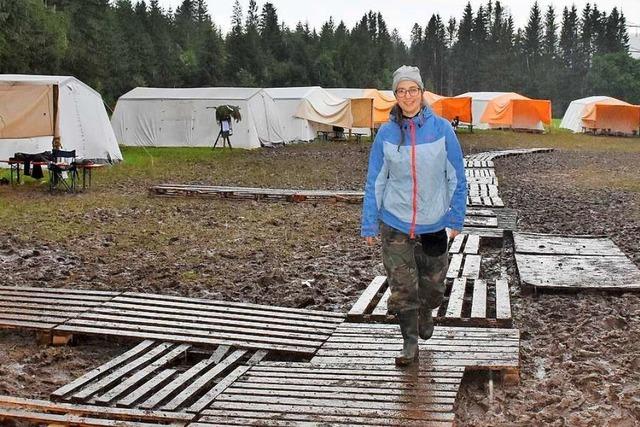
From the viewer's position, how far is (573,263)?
26.6 feet

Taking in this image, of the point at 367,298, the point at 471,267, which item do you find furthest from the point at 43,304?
the point at 471,267

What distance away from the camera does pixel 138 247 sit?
30.9ft

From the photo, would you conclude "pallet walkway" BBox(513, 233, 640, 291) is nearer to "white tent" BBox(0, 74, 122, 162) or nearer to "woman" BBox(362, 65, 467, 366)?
"woman" BBox(362, 65, 467, 366)

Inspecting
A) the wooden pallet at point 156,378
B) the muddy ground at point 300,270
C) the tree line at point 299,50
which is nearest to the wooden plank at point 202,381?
the wooden pallet at point 156,378

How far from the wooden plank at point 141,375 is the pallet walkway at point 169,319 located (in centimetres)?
18

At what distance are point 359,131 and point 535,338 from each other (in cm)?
3379

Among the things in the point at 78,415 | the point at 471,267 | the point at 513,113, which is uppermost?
the point at 513,113

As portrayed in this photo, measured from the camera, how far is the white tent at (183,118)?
2914 centimetres

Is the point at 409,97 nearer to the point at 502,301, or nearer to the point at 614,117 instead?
the point at 502,301

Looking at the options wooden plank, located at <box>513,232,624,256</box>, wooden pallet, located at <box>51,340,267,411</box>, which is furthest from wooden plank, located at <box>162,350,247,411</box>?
wooden plank, located at <box>513,232,624,256</box>

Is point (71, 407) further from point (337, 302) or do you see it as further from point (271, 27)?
point (271, 27)

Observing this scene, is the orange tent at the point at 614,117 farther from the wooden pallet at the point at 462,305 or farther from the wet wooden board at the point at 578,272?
the wooden pallet at the point at 462,305

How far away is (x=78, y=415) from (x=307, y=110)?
30.4 m

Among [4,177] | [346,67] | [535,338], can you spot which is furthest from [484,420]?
[346,67]
